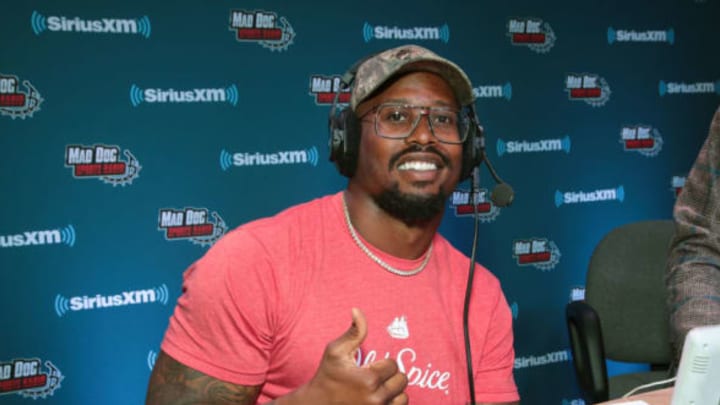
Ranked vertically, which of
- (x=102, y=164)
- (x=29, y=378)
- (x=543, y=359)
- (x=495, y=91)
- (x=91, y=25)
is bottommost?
(x=543, y=359)

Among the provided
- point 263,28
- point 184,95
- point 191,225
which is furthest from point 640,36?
point 191,225

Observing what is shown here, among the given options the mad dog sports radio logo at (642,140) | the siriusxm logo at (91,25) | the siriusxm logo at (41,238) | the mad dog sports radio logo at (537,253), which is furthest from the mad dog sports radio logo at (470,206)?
the siriusxm logo at (41,238)

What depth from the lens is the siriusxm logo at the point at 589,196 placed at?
3.67m

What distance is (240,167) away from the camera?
298 cm

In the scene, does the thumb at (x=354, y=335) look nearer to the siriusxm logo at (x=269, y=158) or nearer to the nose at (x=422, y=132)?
the nose at (x=422, y=132)

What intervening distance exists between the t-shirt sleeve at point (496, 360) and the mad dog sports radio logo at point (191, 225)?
152 cm

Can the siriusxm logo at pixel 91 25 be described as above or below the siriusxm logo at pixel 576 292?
above

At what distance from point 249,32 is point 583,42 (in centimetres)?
173

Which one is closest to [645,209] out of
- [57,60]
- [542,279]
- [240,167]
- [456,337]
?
[542,279]

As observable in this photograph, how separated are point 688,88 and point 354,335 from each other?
11.1ft

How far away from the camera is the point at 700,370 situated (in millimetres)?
1017

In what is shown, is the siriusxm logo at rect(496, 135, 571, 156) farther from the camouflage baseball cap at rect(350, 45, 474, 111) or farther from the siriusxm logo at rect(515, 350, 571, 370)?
the camouflage baseball cap at rect(350, 45, 474, 111)

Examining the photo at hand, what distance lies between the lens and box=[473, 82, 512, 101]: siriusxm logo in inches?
136

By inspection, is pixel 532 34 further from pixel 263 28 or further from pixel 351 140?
pixel 351 140
